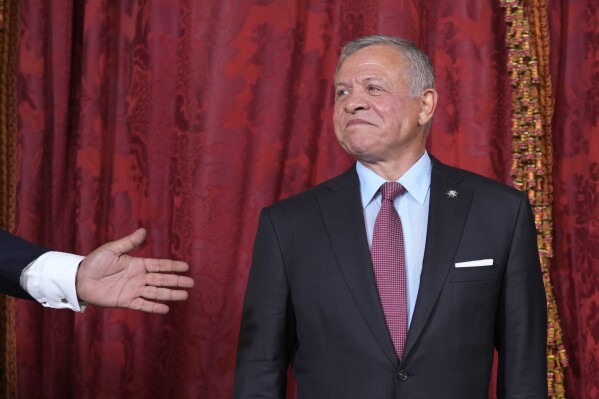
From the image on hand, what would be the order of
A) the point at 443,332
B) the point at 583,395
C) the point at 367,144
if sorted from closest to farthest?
the point at 443,332
the point at 367,144
the point at 583,395

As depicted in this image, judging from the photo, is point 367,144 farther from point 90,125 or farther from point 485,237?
point 90,125

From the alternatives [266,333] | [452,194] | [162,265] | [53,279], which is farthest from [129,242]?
[452,194]

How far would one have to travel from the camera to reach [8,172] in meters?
2.45

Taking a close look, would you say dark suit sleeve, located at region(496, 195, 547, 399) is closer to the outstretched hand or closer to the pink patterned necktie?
the pink patterned necktie

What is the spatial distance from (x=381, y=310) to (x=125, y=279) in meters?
0.51

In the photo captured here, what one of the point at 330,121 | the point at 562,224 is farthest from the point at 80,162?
the point at 562,224

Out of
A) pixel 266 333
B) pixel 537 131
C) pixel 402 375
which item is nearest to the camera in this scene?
pixel 402 375

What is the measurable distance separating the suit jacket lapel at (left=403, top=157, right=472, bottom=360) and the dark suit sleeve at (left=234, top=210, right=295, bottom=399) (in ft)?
0.91

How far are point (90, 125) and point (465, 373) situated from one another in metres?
1.47

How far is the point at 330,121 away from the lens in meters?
2.46

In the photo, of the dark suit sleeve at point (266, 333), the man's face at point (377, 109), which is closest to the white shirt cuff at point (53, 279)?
the dark suit sleeve at point (266, 333)

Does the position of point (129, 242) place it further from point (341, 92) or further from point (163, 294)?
point (341, 92)

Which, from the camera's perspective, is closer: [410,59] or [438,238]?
[438,238]

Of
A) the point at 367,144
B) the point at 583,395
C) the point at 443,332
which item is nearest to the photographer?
the point at 443,332
